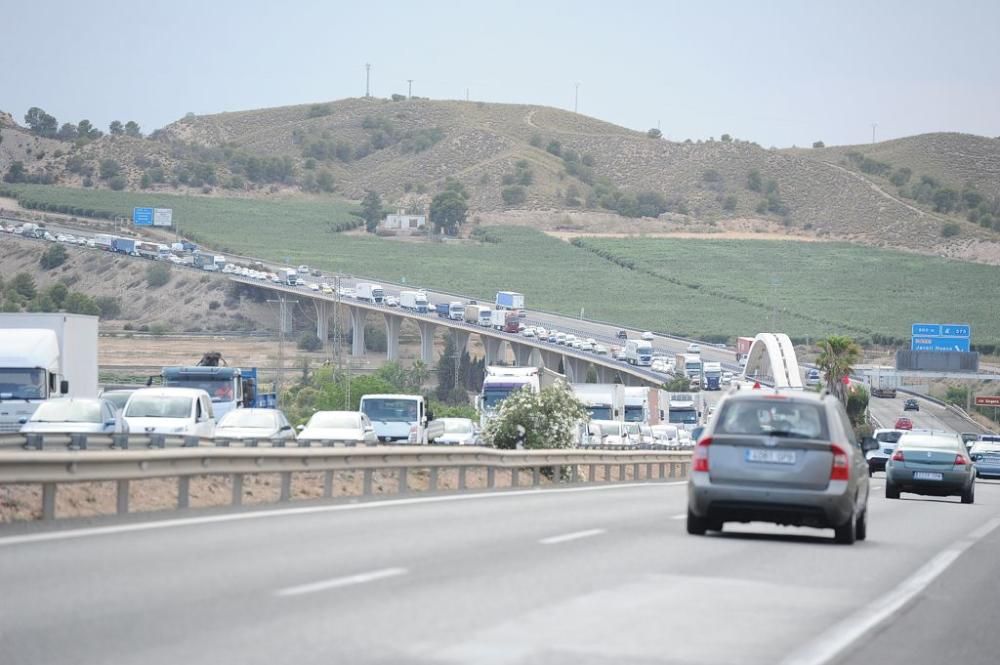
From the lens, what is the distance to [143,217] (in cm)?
18362

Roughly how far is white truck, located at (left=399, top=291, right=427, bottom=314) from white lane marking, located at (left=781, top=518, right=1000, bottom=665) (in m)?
116

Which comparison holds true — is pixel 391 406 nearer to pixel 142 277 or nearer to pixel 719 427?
pixel 719 427

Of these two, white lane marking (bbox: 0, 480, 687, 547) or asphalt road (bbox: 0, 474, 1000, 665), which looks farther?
white lane marking (bbox: 0, 480, 687, 547)

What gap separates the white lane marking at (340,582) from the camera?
12.5 metres

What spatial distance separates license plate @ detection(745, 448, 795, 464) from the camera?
18250 mm

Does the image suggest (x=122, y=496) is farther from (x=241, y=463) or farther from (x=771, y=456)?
(x=771, y=456)

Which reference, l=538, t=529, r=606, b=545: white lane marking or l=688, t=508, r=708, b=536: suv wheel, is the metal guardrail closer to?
l=538, t=529, r=606, b=545: white lane marking

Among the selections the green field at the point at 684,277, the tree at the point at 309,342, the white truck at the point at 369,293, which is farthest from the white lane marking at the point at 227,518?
the green field at the point at 684,277

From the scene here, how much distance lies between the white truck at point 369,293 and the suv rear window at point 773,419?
389 ft

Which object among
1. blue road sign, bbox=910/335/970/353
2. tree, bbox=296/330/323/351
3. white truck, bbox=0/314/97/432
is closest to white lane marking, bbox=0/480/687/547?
white truck, bbox=0/314/97/432

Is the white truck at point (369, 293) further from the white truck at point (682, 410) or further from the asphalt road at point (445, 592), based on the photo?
the asphalt road at point (445, 592)

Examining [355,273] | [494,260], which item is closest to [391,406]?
[355,273]

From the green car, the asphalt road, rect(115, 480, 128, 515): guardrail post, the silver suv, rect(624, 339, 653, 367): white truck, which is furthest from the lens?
rect(624, 339, 653, 367): white truck

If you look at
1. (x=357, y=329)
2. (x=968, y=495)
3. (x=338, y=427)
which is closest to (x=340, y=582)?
(x=968, y=495)
